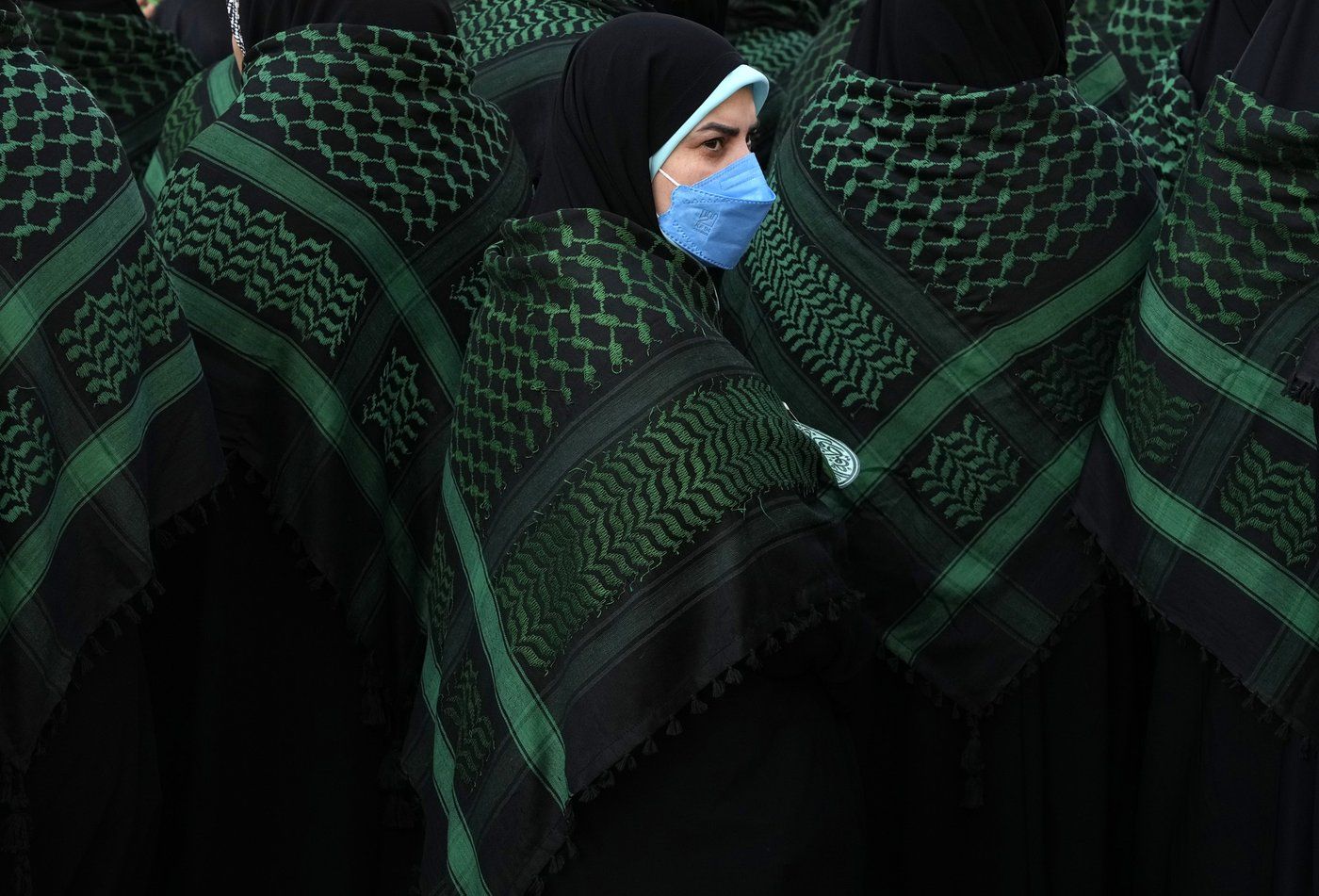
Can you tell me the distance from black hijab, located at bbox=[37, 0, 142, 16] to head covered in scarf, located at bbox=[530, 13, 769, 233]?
1701mm

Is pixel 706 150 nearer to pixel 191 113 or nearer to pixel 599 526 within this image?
pixel 599 526

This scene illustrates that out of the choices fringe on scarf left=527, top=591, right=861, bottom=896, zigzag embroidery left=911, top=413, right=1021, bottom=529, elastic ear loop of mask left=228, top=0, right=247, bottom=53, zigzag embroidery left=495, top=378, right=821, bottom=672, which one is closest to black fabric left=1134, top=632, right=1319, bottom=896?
zigzag embroidery left=911, top=413, right=1021, bottom=529

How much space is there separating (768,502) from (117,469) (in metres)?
0.92

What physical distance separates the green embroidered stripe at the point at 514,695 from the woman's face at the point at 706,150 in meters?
0.60

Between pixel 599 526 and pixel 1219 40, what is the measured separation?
1570mm

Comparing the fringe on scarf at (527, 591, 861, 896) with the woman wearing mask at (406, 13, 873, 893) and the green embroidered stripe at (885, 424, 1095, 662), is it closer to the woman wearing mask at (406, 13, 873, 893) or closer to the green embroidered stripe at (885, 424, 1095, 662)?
the woman wearing mask at (406, 13, 873, 893)

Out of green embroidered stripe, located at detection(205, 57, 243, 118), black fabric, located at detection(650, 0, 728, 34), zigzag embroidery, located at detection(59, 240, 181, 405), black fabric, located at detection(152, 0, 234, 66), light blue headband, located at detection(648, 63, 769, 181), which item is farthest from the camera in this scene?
black fabric, located at detection(152, 0, 234, 66)

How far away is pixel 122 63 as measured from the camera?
374cm

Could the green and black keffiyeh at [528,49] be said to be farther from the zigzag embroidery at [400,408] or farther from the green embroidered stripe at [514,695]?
the green embroidered stripe at [514,695]

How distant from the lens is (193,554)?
8.66ft

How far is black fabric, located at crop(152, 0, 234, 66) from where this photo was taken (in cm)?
408

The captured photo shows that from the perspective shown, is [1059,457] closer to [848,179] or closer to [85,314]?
[848,179]

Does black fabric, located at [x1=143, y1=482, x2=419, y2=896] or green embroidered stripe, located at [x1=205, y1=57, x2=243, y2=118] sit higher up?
green embroidered stripe, located at [x1=205, y1=57, x2=243, y2=118]

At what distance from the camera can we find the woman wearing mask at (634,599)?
7.06 feet
